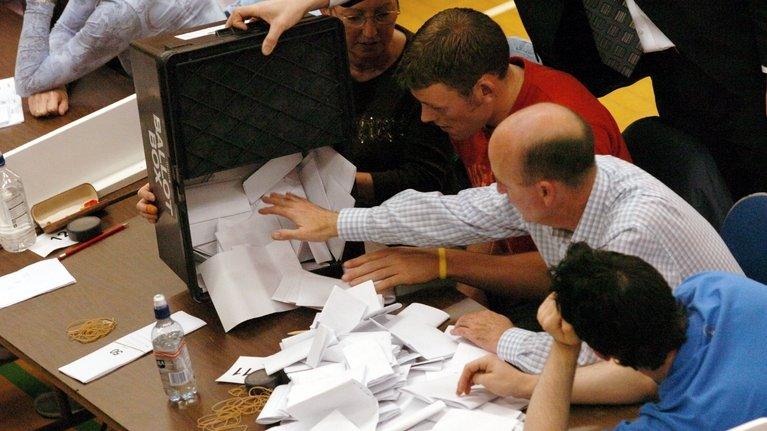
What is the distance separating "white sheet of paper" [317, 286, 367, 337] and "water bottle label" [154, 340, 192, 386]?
0.29m

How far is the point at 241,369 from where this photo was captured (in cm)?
197

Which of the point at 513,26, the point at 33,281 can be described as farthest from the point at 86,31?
the point at 513,26

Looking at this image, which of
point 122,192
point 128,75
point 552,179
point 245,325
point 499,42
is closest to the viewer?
point 552,179

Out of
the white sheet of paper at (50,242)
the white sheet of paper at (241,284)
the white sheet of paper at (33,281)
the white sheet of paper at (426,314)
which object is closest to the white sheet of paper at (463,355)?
the white sheet of paper at (426,314)

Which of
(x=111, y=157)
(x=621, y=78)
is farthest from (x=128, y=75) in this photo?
(x=621, y=78)

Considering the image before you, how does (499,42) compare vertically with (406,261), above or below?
above

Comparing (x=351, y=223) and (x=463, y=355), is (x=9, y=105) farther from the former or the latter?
(x=463, y=355)

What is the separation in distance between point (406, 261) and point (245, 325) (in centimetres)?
38

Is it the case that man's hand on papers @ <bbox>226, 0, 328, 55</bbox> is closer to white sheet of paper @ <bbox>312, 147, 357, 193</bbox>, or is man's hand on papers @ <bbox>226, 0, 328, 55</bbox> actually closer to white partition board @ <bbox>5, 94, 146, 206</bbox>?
white sheet of paper @ <bbox>312, 147, 357, 193</bbox>

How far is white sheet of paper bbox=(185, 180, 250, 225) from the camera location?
2.19 m

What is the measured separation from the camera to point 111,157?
110 inches

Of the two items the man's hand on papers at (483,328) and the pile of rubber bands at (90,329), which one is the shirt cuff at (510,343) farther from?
the pile of rubber bands at (90,329)

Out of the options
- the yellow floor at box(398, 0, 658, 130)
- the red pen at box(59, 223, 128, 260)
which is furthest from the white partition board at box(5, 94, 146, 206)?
the yellow floor at box(398, 0, 658, 130)

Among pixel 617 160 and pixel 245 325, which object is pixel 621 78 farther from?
pixel 245 325
